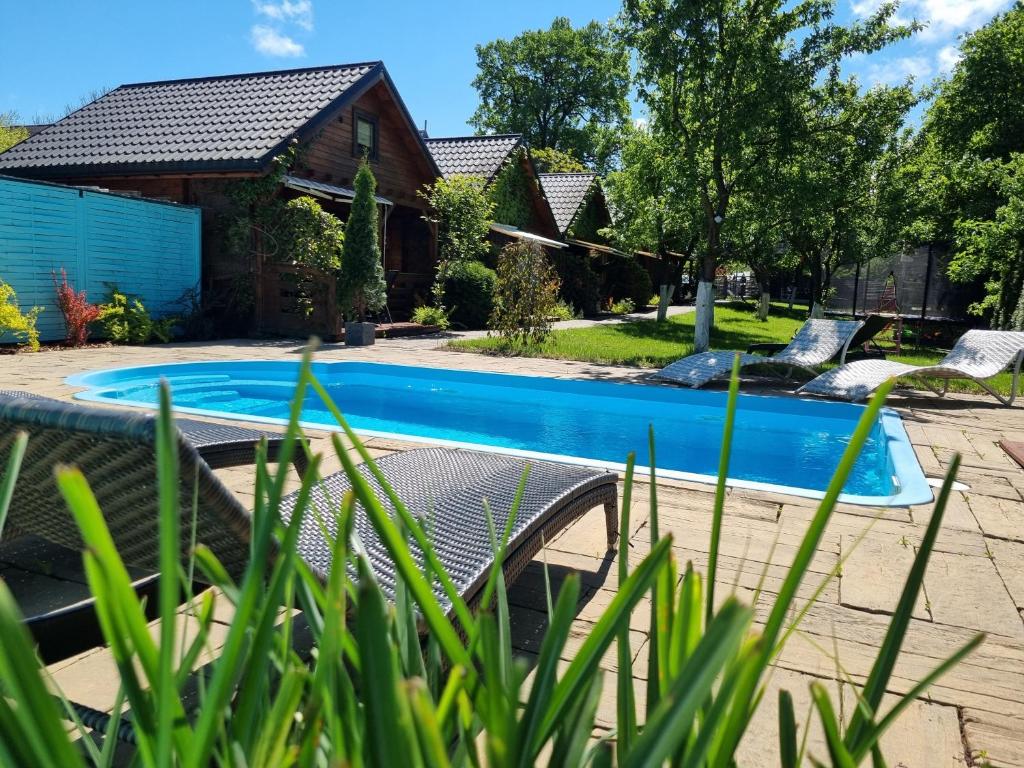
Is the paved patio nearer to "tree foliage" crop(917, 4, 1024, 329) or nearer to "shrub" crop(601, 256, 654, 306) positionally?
"tree foliage" crop(917, 4, 1024, 329)

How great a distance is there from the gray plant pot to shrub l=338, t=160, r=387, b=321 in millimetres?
743

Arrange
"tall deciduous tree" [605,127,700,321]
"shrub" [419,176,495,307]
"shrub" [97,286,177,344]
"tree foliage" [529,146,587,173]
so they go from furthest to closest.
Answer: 1. "tree foliage" [529,146,587,173]
2. "shrub" [419,176,495,307]
3. "tall deciduous tree" [605,127,700,321]
4. "shrub" [97,286,177,344]

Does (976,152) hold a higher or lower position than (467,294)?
higher

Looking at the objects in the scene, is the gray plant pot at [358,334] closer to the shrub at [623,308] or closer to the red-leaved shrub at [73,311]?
the red-leaved shrub at [73,311]

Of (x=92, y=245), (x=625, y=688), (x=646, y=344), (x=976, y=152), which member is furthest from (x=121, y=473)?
(x=976, y=152)

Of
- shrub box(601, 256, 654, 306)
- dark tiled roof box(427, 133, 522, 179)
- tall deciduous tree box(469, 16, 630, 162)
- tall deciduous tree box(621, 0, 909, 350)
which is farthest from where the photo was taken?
tall deciduous tree box(469, 16, 630, 162)

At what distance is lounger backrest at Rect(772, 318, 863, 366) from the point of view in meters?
9.27

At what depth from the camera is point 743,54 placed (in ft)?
36.8

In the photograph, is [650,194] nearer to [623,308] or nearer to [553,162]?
[623,308]

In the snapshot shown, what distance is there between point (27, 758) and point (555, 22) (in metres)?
50.4

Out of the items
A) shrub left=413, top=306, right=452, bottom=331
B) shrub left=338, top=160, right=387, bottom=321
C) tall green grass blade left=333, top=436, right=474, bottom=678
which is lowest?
shrub left=413, top=306, right=452, bottom=331

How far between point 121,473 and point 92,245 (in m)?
11.7

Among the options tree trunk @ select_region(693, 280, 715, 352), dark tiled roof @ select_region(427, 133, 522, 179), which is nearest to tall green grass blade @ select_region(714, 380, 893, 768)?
tree trunk @ select_region(693, 280, 715, 352)

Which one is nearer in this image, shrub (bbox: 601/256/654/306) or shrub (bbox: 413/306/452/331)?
shrub (bbox: 413/306/452/331)
